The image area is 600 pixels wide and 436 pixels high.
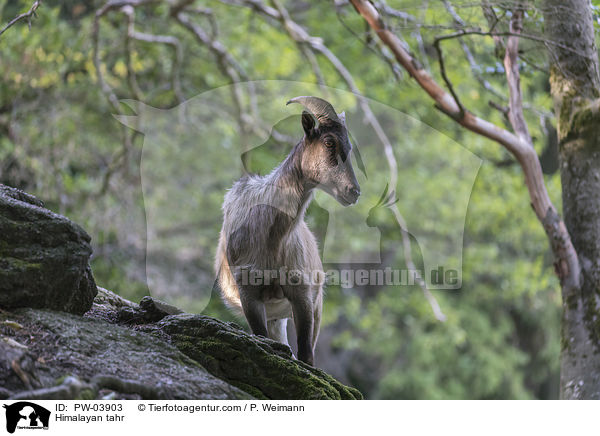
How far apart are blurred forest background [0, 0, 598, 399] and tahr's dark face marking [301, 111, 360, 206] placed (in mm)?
1348

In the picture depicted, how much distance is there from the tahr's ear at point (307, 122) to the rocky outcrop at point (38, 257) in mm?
1403

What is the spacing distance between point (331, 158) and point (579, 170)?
6.12 ft

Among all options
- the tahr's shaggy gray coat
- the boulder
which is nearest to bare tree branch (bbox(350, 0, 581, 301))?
the tahr's shaggy gray coat

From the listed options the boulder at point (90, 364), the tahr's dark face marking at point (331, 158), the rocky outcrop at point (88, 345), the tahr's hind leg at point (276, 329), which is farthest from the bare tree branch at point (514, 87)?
the boulder at point (90, 364)

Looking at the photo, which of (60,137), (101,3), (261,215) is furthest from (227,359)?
(101,3)

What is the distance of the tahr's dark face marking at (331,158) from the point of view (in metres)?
3.86

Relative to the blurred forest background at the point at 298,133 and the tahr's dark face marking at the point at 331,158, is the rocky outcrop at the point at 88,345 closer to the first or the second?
the tahr's dark face marking at the point at 331,158

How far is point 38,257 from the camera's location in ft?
10.8

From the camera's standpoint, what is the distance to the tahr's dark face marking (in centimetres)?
386

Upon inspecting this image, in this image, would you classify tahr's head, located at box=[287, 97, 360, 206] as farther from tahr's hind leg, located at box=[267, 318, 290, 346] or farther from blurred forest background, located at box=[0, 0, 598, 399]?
blurred forest background, located at box=[0, 0, 598, 399]

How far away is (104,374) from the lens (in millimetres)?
3025
